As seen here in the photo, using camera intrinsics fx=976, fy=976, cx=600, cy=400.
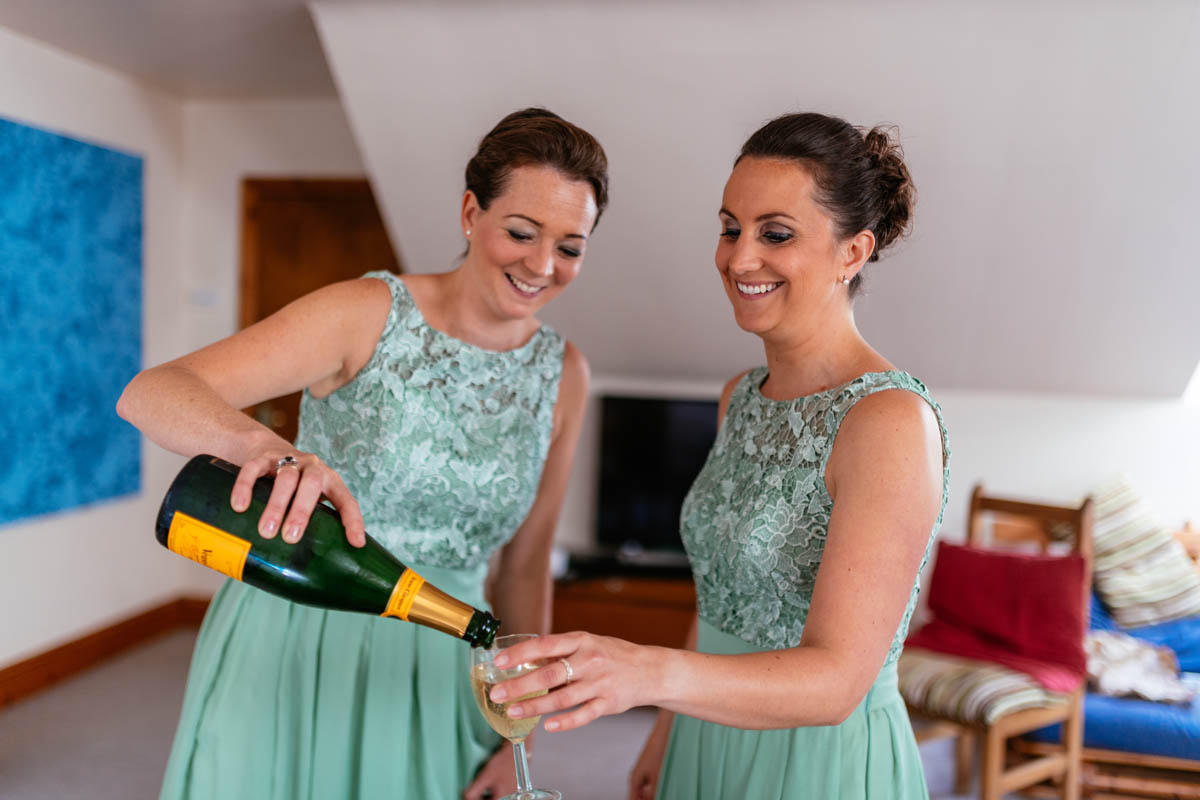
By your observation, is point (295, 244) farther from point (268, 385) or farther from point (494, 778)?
point (494, 778)

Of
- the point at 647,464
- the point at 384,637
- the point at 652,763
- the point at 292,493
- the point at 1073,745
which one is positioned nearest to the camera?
the point at 292,493

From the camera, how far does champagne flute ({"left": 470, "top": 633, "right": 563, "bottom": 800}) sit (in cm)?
97

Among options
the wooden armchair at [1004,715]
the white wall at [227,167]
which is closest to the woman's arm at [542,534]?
the wooden armchair at [1004,715]

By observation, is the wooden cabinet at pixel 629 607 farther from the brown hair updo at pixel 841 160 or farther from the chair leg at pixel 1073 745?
the brown hair updo at pixel 841 160

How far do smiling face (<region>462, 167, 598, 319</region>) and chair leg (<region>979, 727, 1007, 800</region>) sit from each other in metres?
2.33

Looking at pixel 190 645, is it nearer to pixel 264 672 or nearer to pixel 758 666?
pixel 264 672

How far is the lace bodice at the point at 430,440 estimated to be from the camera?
1.49 metres

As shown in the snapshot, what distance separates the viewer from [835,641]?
3.41 ft

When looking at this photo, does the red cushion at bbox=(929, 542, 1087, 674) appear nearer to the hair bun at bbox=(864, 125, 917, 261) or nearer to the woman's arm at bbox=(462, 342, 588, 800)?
the woman's arm at bbox=(462, 342, 588, 800)

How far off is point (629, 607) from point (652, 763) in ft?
8.57

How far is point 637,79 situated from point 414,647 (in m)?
2.35

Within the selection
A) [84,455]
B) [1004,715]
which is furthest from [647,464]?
[84,455]

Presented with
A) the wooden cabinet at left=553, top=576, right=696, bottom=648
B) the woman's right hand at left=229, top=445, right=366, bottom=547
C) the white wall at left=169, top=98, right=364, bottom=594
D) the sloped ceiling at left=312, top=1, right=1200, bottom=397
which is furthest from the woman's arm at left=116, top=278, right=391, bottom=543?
the white wall at left=169, top=98, right=364, bottom=594

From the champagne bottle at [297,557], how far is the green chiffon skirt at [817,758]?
489 mm
